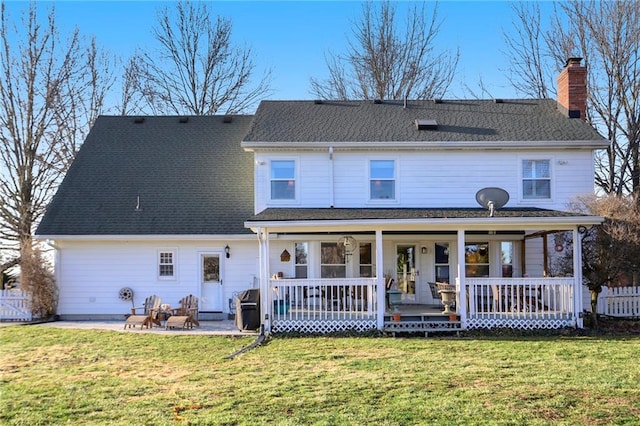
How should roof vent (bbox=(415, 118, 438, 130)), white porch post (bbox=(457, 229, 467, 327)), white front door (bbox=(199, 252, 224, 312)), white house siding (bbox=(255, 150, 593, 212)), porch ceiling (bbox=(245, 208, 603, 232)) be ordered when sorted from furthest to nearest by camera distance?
roof vent (bbox=(415, 118, 438, 130))
white front door (bbox=(199, 252, 224, 312))
white house siding (bbox=(255, 150, 593, 212))
white porch post (bbox=(457, 229, 467, 327))
porch ceiling (bbox=(245, 208, 603, 232))

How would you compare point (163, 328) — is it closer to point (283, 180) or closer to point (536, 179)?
point (283, 180)

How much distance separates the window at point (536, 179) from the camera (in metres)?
16.8

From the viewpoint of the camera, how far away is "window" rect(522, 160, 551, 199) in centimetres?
1681

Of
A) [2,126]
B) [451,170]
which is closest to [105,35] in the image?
[2,126]

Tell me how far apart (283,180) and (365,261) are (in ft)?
11.6

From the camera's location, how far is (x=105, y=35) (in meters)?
28.6

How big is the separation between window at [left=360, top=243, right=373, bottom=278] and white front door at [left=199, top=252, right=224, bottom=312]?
4323 millimetres

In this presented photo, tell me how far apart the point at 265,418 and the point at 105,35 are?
1055 inches

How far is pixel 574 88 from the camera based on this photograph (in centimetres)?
1853

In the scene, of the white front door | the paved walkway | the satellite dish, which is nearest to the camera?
the paved walkway

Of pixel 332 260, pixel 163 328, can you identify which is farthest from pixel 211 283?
pixel 332 260

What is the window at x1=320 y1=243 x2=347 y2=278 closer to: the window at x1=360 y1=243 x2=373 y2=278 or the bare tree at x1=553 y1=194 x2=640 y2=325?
the window at x1=360 y1=243 x2=373 y2=278

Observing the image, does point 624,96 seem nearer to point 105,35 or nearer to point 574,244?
point 574,244

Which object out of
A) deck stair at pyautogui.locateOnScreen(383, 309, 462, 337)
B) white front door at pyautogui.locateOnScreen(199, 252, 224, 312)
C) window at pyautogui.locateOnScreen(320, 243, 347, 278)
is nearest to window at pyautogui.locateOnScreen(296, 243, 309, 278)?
window at pyautogui.locateOnScreen(320, 243, 347, 278)
